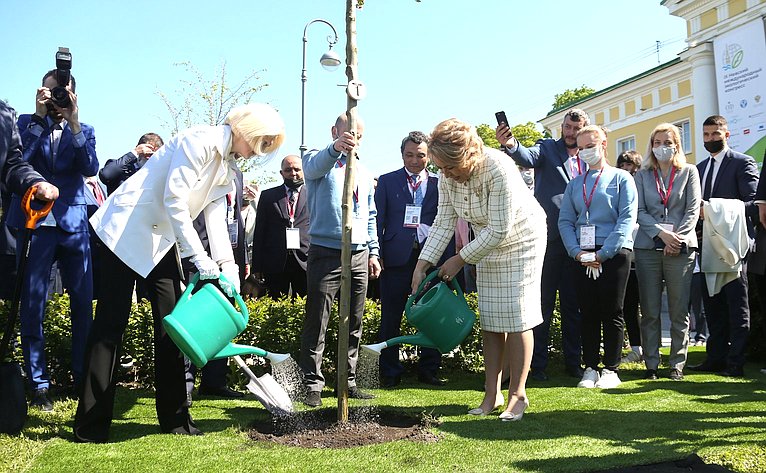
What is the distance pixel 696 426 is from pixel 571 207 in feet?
7.37

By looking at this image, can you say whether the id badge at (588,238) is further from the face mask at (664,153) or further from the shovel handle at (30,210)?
the shovel handle at (30,210)

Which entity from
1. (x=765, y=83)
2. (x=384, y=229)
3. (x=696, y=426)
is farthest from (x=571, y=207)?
(x=765, y=83)

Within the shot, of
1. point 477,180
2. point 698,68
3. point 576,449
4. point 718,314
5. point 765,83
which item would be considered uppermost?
point 698,68

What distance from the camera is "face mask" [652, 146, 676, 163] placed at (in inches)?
237

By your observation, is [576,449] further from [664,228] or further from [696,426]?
[664,228]

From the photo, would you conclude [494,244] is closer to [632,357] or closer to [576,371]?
[576,371]

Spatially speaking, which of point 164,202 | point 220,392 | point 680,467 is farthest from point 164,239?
point 680,467

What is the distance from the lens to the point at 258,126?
3.76 meters

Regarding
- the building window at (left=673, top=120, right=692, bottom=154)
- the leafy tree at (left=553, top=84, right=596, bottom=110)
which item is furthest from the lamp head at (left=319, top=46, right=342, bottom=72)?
the leafy tree at (left=553, top=84, right=596, bottom=110)

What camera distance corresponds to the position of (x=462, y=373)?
255 inches

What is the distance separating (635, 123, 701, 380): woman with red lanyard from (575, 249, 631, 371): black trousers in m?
0.47

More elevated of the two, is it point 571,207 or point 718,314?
point 571,207

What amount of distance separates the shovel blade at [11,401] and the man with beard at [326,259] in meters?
1.79

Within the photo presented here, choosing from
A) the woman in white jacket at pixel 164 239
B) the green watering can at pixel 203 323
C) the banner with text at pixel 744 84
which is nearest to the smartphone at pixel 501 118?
the woman in white jacket at pixel 164 239
